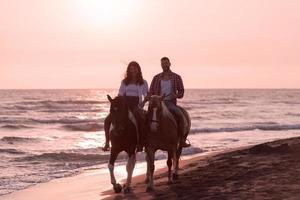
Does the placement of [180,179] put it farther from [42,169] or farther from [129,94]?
[42,169]

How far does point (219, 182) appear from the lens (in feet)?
36.7

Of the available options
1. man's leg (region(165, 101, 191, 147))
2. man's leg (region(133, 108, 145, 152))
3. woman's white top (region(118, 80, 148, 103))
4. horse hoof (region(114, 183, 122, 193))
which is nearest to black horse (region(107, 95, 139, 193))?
man's leg (region(133, 108, 145, 152))

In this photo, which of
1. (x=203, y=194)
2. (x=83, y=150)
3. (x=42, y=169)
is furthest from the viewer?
(x=83, y=150)

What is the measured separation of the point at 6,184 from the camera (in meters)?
15.2

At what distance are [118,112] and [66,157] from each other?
12548mm

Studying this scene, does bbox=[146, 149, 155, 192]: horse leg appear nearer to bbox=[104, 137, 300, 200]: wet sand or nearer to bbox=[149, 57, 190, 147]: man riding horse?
bbox=[104, 137, 300, 200]: wet sand

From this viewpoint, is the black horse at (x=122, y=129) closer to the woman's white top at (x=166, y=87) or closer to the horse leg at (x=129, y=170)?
the horse leg at (x=129, y=170)

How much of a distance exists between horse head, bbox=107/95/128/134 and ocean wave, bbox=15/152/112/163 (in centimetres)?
1079

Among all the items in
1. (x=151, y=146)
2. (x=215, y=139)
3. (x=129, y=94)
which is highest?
(x=129, y=94)

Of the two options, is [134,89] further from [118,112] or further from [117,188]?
[117,188]

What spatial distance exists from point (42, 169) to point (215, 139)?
14.3 meters

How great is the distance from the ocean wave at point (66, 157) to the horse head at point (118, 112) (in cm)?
1079

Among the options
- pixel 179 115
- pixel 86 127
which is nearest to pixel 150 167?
pixel 179 115

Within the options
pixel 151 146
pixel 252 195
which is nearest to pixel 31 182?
pixel 151 146
